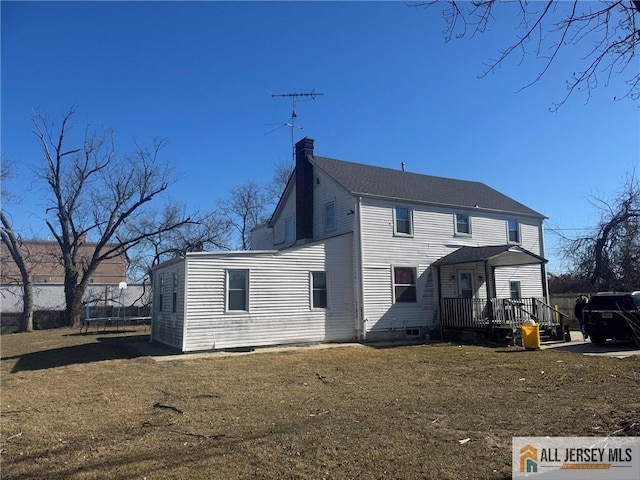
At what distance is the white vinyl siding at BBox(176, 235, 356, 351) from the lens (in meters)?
14.7

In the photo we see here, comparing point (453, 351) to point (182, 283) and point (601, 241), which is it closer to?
point (182, 283)

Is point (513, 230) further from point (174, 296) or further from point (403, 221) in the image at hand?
point (174, 296)

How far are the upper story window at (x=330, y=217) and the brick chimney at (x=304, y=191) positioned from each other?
0.96 meters

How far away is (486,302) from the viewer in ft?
57.5

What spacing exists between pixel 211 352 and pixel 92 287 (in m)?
27.2

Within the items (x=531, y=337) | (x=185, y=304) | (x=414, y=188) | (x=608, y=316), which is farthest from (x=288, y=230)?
(x=608, y=316)

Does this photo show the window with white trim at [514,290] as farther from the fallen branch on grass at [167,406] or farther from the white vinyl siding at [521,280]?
the fallen branch on grass at [167,406]

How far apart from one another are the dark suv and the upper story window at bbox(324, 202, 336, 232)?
31.1 feet

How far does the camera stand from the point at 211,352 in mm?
14578

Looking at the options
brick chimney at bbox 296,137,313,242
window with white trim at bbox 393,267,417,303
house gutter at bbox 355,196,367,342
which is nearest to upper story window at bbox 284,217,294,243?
brick chimney at bbox 296,137,313,242

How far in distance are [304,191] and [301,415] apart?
1492 cm

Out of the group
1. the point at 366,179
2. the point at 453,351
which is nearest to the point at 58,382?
the point at 453,351

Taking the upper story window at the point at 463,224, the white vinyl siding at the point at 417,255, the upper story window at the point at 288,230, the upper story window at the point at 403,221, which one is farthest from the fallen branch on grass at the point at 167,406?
the upper story window at the point at 463,224

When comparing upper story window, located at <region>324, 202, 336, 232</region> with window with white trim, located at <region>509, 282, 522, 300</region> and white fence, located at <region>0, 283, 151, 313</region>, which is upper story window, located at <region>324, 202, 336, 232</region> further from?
white fence, located at <region>0, 283, 151, 313</region>
